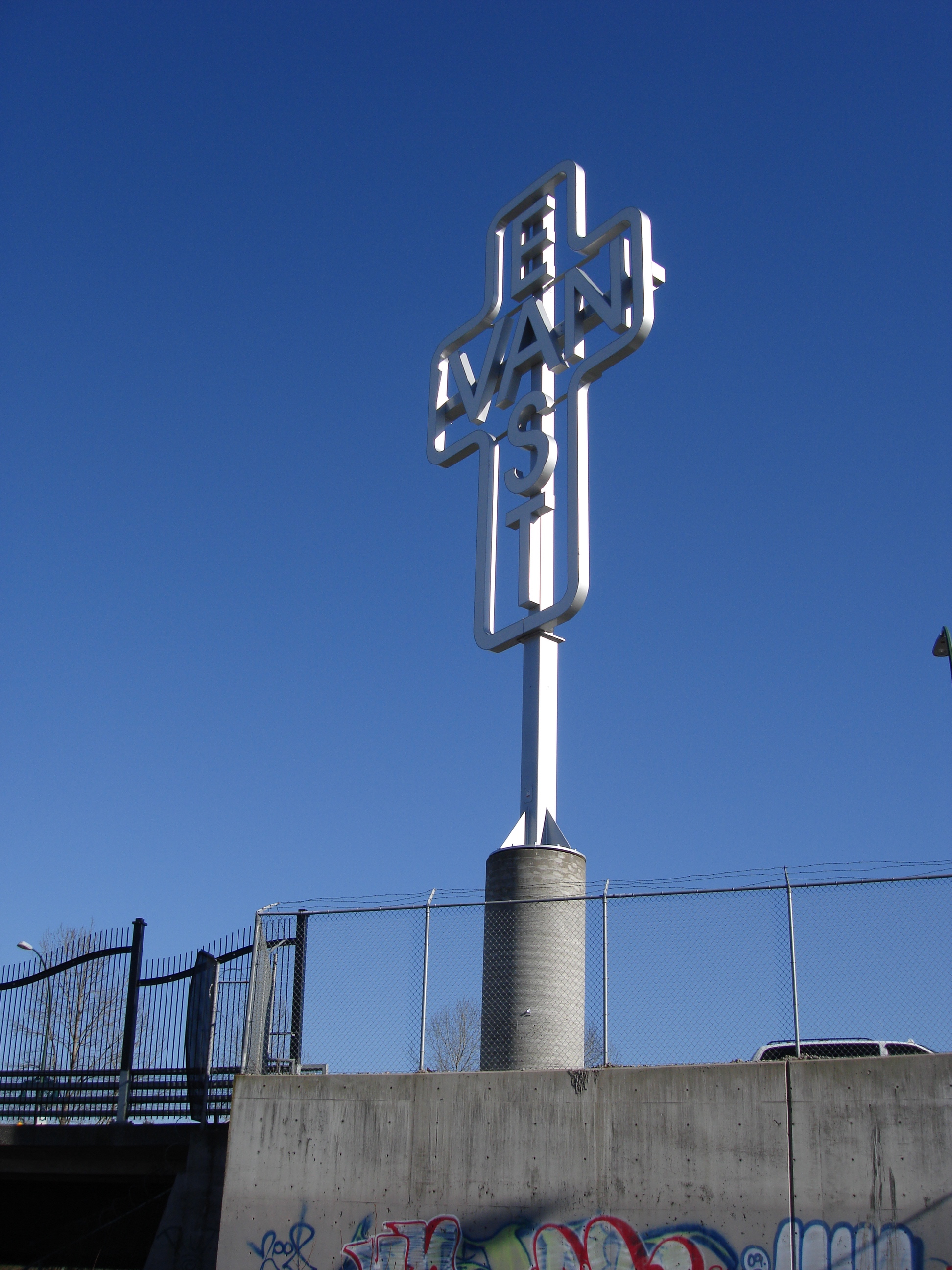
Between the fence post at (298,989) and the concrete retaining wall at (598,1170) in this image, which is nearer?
the concrete retaining wall at (598,1170)

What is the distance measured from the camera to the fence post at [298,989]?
13031mm

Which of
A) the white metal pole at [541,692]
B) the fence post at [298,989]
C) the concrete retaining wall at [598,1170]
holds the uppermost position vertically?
the white metal pole at [541,692]

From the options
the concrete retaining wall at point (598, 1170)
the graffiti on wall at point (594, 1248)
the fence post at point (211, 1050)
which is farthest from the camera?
the fence post at point (211, 1050)

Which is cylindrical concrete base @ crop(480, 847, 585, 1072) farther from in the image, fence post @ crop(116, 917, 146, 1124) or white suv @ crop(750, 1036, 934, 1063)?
fence post @ crop(116, 917, 146, 1124)

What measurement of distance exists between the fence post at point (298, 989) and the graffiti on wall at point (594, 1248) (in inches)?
64.5

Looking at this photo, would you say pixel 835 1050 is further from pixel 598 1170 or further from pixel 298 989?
pixel 298 989

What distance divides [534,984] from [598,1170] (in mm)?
1924

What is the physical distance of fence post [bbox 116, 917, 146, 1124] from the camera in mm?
14336

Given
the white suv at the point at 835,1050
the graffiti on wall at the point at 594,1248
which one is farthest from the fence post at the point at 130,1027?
the white suv at the point at 835,1050

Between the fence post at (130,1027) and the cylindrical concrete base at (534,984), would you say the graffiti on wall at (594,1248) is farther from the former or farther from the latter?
the fence post at (130,1027)

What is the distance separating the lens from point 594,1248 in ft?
34.6

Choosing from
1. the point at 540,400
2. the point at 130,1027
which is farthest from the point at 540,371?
the point at 130,1027

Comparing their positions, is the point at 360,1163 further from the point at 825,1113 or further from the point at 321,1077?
the point at 825,1113

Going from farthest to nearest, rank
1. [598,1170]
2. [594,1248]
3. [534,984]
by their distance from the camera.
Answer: [534,984]
[598,1170]
[594,1248]
